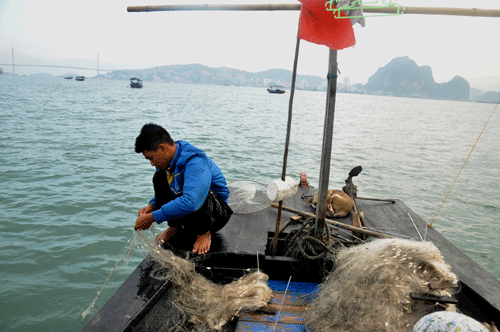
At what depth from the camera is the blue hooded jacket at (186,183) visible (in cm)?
259

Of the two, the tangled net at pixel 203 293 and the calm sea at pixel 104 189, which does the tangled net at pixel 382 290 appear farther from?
the calm sea at pixel 104 189

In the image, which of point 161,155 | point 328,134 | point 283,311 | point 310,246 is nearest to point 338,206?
point 310,246

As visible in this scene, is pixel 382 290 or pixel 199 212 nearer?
pixel 382 290

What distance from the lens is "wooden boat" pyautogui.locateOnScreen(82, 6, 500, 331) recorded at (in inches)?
87.4

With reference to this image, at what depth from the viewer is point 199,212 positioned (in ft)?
9.53

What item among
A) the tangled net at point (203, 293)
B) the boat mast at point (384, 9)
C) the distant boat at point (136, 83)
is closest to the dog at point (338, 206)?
the tangled net at point (203, 293)

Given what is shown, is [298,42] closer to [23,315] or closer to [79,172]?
[23,315]

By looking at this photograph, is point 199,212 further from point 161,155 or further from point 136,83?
point 136,83

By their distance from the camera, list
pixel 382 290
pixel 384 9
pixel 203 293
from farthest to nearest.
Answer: pixel 203 293 < pixel 384 9 < pixel 382 290

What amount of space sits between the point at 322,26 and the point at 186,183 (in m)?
1.64

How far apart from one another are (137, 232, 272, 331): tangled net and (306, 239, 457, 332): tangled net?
46 cm

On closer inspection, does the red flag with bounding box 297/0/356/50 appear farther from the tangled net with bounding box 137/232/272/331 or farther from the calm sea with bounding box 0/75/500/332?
the calm sea with bounding box 0/75/500/332

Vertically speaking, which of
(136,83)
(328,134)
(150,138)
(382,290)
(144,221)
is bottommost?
(382,290)

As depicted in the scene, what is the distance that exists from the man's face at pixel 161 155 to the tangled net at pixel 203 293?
65cm
